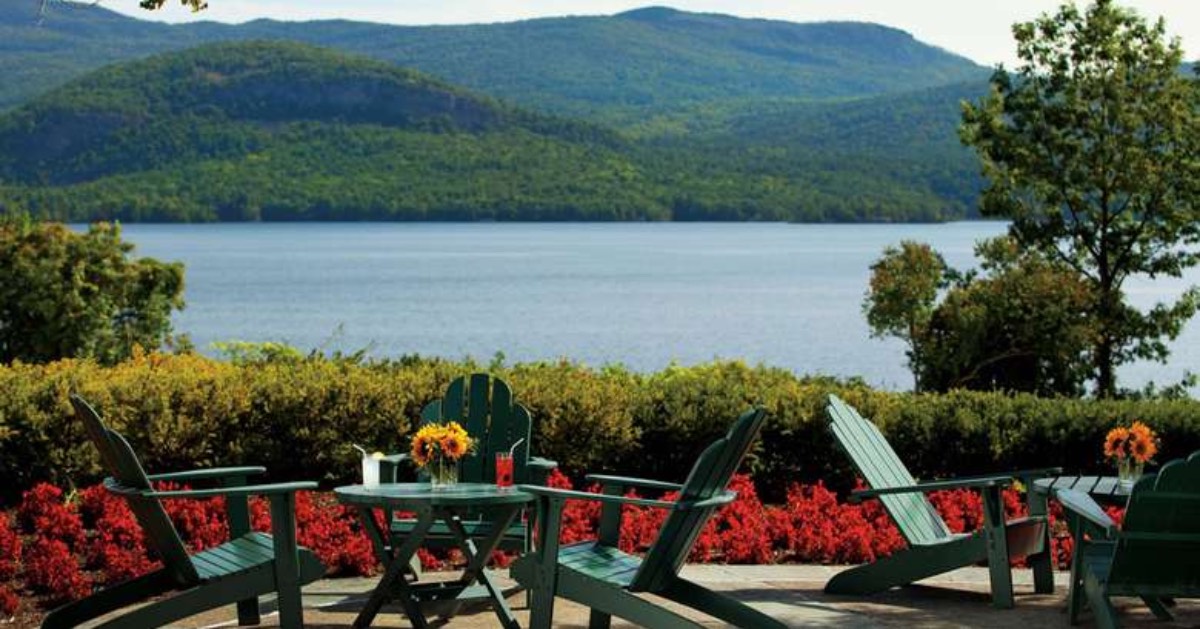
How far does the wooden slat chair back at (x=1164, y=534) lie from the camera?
5.93 meters

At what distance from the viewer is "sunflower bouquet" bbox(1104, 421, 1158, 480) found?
24.5 feet

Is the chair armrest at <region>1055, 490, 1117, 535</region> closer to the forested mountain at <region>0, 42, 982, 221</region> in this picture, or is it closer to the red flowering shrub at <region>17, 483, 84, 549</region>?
the red flowering shrub at <region>17, 483, 84, 549</region>

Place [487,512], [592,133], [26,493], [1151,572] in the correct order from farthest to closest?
1. [592,133]
2. [26,493]
3. [487,512]
4. [1151,572]

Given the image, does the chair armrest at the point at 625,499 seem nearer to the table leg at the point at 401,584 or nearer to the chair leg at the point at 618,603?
the chair leg at the point at 618,603

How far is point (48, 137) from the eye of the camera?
116250 millimetres

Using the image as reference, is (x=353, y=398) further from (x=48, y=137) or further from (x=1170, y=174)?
(x=48, y=137)

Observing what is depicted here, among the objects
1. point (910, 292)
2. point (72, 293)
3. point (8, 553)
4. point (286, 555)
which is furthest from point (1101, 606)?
point (72, 293)

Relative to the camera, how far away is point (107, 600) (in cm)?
612

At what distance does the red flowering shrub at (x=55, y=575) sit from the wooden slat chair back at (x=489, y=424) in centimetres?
156

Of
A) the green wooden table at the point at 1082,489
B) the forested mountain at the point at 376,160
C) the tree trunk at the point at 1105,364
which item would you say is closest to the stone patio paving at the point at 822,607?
the green wooden table at the point at 1082,489

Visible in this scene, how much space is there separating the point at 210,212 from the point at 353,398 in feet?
367

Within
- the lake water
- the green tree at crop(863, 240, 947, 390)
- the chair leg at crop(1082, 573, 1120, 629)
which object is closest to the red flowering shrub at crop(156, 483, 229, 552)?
the chair leg at crop(1082, 573, 1120, 629)

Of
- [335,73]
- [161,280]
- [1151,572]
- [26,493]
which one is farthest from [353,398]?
[335,73]

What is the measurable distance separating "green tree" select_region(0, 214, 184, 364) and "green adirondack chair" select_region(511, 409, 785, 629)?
17783 millimetres
